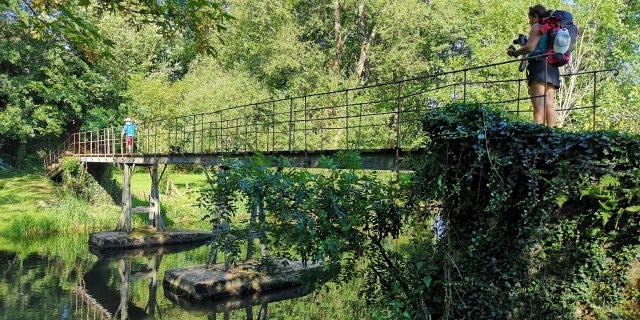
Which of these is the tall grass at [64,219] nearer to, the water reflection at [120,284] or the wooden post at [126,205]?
the wooden post at [126,205]

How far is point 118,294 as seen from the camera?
12.6 meters

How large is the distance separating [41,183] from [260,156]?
2154cm

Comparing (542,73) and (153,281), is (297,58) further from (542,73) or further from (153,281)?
(542,73)

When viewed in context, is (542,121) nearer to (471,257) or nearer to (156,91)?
(471,257)

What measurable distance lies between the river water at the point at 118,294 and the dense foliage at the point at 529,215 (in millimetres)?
5164

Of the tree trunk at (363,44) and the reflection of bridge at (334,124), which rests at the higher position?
the tree trunk at (363,44)

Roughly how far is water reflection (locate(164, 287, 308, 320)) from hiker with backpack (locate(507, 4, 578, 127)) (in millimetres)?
6852

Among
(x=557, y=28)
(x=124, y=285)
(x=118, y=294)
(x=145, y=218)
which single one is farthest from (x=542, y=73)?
(x=145, y=218)

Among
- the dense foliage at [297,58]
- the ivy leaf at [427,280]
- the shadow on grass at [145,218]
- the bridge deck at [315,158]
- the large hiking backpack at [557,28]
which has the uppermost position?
the dense foliage at [297,58]

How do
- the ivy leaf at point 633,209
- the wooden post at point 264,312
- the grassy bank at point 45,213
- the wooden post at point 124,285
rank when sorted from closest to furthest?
the ivy leaf at point 633,209 < the wooden post at point 264,312 < the wooden post at point 124,285 < the grassy bank at point 45,213

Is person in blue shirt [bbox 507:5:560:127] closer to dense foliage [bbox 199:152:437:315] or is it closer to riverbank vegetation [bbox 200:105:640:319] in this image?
riverbank vegetation [bbox 200:105:640:319]

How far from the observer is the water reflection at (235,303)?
10.8 m

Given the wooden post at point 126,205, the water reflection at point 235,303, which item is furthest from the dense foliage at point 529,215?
the wooden post at point 126,205

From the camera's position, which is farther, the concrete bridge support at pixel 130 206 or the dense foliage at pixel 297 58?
the concrete bridge support at pixel 130 206
